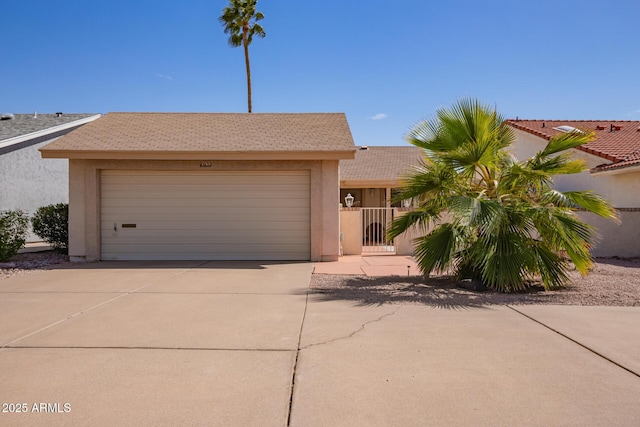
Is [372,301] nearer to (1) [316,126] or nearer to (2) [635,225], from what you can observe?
(1) [316,126]

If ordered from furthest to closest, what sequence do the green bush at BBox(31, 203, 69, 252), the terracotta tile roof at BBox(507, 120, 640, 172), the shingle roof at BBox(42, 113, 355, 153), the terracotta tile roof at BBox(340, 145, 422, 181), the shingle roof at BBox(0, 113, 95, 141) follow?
the terracotta tile roof at BBox(340, 145, 422, 181) < the shingle roof at BBox(0, 113, 95, 141) < the terracotta tile roof at BBox(507, 120, 640, 172) < the green bush at BBox(31, 203, 69, 252) < the shingle roof at BBox(42, 113, 355, 153)

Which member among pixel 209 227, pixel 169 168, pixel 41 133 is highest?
pixel 41 133

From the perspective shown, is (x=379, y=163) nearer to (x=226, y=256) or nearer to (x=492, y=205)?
(x=226, y=256)

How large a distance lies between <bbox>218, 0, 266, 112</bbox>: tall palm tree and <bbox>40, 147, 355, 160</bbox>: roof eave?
56.2ft

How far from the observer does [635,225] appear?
12953mm

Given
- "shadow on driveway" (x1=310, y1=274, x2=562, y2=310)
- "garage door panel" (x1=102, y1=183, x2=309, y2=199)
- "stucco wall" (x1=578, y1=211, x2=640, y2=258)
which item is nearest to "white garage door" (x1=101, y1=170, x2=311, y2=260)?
"garage door panel" (x1=102, y1=183, x2=309, y2=199)

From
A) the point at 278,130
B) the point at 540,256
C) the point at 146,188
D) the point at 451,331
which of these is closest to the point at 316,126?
the point at 278,130

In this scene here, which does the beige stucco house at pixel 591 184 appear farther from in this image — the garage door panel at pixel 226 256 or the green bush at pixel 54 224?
the green bush at pixel 54 224

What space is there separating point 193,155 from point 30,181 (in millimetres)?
9744

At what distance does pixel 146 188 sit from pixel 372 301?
8230 mm

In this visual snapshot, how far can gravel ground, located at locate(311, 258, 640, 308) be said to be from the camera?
22.7ft

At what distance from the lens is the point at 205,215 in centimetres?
1248

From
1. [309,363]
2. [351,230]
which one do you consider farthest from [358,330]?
[351,230]

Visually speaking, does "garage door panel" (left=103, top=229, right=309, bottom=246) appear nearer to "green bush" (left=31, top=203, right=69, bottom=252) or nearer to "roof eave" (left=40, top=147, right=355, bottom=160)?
"green bush" (left=31, top=203, right=69, bottom=252)
